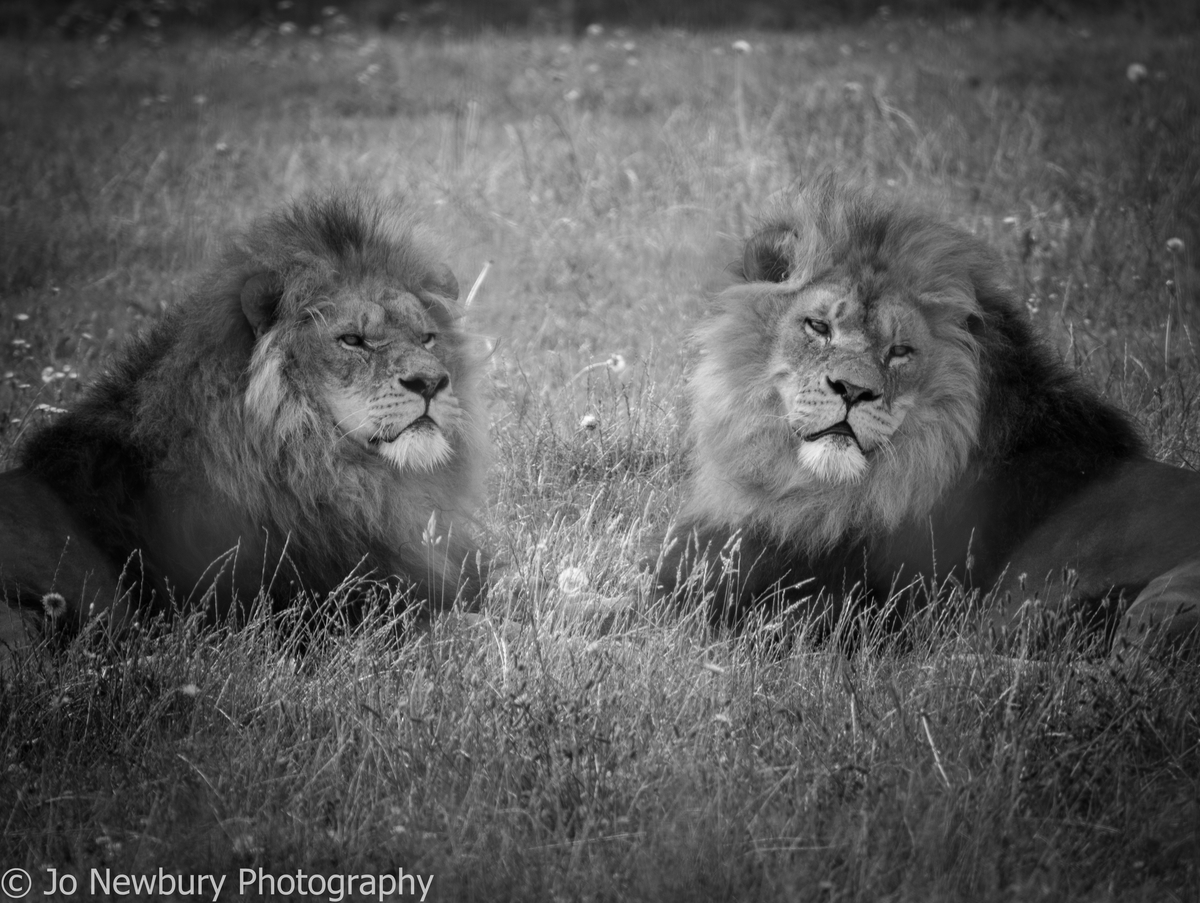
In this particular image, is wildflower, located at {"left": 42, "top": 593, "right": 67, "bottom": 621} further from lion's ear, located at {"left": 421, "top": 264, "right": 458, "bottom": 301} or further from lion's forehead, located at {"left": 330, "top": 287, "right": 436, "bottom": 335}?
lion's ear, located at {"left": 421, "top": 264, "right": 458, "bottom": 301}

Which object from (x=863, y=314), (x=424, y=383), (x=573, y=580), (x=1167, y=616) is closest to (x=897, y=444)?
(x=863, y=314)

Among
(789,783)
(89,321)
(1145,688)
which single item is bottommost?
(89,321)

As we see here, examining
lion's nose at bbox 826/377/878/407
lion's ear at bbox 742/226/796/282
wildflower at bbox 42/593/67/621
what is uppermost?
lion's ear at bbox 742/226/796/282

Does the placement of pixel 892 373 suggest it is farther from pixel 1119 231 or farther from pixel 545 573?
pixel 1119 231

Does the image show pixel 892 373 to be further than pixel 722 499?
No

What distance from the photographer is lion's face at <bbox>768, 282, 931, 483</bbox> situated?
440 cm

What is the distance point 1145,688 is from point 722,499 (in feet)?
5.13

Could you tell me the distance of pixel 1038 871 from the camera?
9.99ft

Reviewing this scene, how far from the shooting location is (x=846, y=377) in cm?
436

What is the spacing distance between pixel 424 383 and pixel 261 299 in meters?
0.59

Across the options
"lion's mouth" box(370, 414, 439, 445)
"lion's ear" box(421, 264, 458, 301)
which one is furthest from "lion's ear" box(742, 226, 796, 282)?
"lion's mouth" box(370, 414, 439, 445)

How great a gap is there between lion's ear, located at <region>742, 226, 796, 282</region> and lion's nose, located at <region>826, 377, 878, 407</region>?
519 millimetres

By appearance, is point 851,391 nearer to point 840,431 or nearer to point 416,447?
point 840,431

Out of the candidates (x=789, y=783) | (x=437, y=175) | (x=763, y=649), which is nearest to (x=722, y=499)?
(x=763, y=649)
